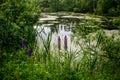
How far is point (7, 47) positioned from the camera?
228 inches

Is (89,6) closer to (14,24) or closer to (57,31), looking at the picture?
(57,31)

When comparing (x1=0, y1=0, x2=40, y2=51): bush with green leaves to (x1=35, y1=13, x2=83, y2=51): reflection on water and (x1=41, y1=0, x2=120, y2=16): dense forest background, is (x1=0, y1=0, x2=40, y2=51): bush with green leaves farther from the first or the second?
(x1=41, y1=0, x2=120, y2=16): dense forest background

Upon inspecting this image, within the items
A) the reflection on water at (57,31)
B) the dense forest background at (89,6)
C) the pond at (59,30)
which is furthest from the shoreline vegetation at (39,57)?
the dense forest background at (89,6)

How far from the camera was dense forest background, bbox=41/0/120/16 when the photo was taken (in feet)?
87.1

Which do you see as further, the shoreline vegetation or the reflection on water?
the reflection on water

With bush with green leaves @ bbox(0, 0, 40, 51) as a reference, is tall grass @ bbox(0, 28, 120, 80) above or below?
below

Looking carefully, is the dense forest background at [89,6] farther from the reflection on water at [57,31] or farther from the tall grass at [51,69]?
the tall grass at [51,69]

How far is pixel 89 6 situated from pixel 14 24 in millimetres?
28337

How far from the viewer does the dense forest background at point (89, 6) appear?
2656 centimetres

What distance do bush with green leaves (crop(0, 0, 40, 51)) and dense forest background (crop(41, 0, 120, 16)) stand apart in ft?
28.6

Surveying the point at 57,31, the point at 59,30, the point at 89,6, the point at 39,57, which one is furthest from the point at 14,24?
the point at 89,6

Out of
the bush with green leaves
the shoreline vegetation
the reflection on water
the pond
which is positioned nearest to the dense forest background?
the pond

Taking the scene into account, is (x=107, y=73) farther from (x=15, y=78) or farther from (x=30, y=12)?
(x=30, y=12)

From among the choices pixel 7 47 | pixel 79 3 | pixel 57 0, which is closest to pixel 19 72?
pixel 7 47
